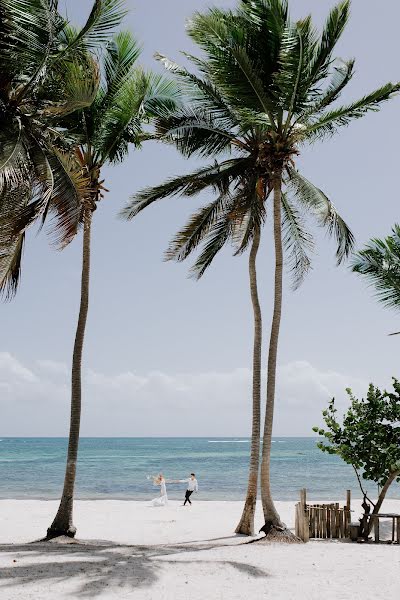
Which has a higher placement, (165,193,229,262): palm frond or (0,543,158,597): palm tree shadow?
(165,193,229,262): palm frond

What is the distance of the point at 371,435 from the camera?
1744 centimetres

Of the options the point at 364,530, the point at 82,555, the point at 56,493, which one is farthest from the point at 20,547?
the point at 56,493

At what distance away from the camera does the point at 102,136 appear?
1597cm

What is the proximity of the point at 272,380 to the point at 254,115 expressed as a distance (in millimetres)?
6020

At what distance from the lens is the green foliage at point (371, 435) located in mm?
17328

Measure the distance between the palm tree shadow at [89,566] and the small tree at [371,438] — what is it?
585cm

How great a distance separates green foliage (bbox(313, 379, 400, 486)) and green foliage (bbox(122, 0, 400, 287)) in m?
3.63

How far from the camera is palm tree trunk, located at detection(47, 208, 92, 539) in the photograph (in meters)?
14.9

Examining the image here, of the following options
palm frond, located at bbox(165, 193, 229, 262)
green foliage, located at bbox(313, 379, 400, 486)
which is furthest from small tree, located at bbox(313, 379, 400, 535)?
palm frond, located at bbox(165, 193, 229, 262)

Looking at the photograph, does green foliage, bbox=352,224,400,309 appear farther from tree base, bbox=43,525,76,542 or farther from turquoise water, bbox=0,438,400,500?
turquoise water, bbox=0,438,400,500

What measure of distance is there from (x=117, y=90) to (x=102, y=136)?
1069mm

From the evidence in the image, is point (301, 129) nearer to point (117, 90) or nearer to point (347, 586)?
point (117, 90)

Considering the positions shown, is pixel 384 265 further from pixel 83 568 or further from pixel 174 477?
pixel 174 477

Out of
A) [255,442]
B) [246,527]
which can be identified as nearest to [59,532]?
[246,527]
